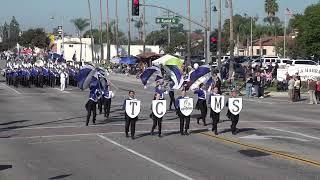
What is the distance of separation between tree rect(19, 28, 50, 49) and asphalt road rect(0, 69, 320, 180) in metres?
108

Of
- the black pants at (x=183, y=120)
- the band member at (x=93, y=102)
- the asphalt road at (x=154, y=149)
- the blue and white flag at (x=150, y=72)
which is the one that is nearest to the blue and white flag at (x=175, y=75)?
the blue and white flag at (x=150, y=72)

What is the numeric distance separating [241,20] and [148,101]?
116356 mm

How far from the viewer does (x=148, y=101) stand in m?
34.0

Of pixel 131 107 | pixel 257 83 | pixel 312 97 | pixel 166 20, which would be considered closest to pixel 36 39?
pixel 166 20

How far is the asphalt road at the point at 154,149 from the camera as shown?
41.2ft

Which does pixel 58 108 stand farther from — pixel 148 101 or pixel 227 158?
pixel 227 158

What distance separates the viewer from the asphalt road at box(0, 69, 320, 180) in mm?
12562

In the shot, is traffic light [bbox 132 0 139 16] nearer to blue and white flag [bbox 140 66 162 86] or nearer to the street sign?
the street sign

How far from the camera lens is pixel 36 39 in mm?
133125

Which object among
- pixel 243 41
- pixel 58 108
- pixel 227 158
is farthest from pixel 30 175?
pixel 243 41

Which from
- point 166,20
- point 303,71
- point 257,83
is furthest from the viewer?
point 166,20

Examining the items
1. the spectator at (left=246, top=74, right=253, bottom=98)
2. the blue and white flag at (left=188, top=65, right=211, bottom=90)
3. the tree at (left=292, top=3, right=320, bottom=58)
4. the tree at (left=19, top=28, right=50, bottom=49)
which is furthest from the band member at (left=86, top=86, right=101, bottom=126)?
the tree at (left=19, top=28, right=50, bottom=49)

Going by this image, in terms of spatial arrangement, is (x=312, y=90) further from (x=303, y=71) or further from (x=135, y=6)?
(x=135, y=6)

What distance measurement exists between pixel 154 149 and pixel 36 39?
120730 mm
